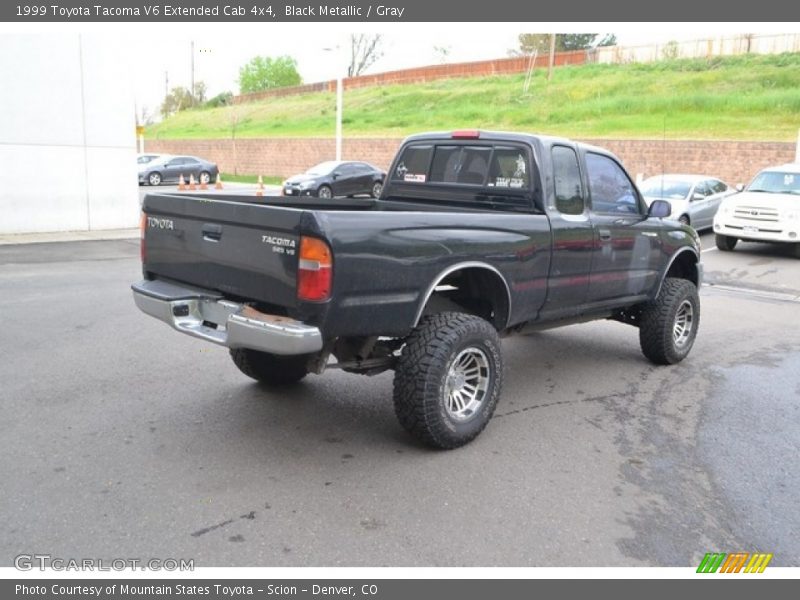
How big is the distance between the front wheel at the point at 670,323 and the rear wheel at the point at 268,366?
10.4 feet

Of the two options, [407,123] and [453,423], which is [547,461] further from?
[407,123]

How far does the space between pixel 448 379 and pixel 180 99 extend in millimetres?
88935

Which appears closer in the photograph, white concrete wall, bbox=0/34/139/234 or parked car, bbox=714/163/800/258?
parked car, bbox=714/163/800/258

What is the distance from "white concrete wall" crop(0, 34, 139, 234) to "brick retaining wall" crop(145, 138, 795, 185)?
1316 centimetres

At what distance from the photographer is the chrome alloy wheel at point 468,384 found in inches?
180

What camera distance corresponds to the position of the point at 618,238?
233 inches

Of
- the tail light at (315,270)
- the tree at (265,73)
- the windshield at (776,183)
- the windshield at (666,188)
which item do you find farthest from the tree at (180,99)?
the tail light at (315,270)

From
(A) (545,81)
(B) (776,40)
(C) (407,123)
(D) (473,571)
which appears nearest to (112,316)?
(D) (473,571)

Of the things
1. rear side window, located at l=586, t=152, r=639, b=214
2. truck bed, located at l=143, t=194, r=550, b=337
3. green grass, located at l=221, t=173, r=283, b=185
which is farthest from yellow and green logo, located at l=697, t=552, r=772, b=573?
green grass, located at l=221, t=173, r=283, b=185

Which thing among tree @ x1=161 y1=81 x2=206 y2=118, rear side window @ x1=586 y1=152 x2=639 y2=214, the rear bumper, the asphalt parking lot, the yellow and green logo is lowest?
the yellow and green logo

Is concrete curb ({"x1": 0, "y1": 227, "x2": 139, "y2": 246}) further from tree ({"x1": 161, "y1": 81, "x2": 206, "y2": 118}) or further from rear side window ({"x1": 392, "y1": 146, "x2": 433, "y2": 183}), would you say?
tree ({"x1": 161, "y1": 81, "x2": 206, "y2": 118})

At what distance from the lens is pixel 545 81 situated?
44094 mm

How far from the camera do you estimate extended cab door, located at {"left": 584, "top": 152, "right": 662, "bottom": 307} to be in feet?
18.9

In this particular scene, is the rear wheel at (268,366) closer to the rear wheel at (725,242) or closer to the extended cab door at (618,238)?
the extended cab door at (618,238)
